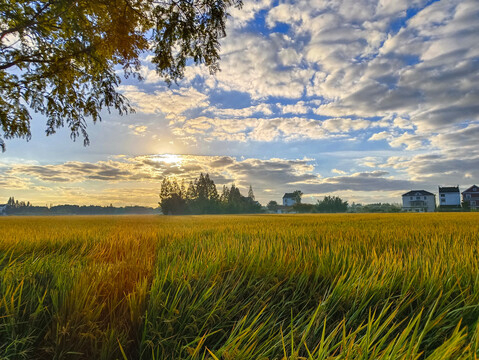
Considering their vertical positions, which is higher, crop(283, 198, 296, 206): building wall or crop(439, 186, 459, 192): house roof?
crop(439, 186, 459, 192): house roof

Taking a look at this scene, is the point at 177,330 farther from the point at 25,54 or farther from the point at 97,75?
the point at 25,54

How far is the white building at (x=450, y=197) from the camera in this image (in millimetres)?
90938

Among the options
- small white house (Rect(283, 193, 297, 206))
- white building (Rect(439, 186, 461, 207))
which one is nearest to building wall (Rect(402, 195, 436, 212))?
white building (Rect(439, 186, 461, 207))

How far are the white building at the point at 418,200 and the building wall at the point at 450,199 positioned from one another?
3.90 metres

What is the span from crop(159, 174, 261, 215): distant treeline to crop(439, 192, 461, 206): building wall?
215 feet

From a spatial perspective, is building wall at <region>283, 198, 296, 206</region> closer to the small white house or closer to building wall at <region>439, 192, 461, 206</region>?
the small white house

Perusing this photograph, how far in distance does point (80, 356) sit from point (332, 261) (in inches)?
80.0

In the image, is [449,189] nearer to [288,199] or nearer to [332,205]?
[332,205]

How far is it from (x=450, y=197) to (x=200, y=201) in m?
87.1

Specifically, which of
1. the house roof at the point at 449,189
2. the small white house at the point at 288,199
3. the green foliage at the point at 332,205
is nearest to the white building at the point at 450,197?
the house roof at the point at 449,189

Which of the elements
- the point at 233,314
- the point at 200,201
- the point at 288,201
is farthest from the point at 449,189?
the point at 233,314

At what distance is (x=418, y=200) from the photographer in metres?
98.6

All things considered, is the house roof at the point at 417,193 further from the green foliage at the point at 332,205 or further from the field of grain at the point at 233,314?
the field of grain at the point at 233,314

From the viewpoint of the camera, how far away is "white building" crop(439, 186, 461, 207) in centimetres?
9094
